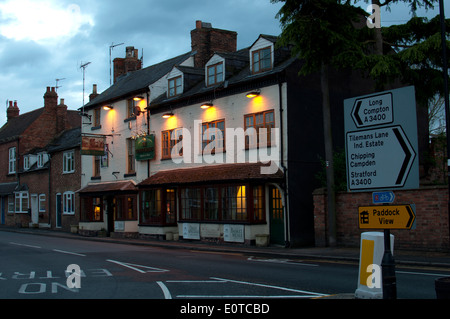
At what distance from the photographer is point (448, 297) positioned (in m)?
6.38

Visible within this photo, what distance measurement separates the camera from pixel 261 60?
76.6ft

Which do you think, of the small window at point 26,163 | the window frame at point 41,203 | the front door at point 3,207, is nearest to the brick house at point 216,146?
the window frame at point 41,203

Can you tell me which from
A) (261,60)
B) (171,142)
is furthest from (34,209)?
(261,60)

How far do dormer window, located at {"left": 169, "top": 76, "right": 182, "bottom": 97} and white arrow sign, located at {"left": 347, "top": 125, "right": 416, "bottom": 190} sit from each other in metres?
21.8

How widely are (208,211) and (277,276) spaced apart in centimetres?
1232

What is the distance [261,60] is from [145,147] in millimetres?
9546

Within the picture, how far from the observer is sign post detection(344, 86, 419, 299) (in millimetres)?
6336

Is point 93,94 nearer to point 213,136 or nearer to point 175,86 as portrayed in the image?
point 175,86

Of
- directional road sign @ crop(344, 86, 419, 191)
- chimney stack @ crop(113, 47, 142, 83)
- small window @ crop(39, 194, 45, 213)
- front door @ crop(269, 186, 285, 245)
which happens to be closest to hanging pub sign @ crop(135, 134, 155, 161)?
front door @ crop(269, 186, 285, 245)

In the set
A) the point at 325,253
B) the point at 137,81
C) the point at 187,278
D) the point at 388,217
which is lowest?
the point at 325,253

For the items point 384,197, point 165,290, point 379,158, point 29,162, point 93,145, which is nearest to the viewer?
point 384,197

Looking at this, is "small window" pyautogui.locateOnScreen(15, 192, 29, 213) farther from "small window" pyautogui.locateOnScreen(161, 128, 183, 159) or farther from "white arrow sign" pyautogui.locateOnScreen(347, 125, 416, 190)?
"white arrow sign" pyautogui.locateOnScreen(347, 125, 416, 190)
